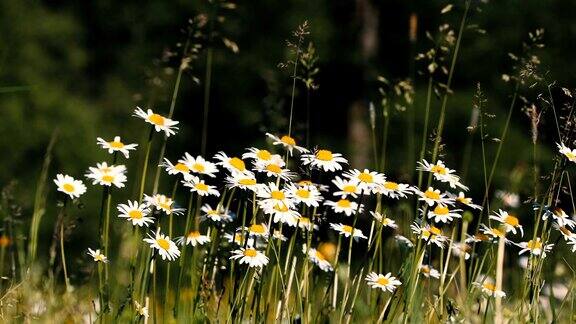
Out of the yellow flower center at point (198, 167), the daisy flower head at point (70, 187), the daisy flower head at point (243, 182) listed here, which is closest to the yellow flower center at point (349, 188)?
the daisy flower head at point (243, 182)

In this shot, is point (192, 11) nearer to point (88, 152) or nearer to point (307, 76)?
point (88, 152)

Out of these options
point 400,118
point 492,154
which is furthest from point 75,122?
point 492,154

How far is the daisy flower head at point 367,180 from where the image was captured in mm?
2045

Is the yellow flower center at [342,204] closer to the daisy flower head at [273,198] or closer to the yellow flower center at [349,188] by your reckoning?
the yellow flower center at [349,188]

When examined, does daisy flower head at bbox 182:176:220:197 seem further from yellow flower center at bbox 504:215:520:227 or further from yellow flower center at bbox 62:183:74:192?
A: yellow flower center at bbox 504:215:520:227

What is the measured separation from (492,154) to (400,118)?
1.54m

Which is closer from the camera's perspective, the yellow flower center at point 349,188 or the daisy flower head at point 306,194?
the daisy flower head at point 306,194

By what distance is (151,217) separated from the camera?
2.14 metres

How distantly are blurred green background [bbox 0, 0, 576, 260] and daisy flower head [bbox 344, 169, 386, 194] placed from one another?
32.4ft

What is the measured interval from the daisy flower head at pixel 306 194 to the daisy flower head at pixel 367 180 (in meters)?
0.09

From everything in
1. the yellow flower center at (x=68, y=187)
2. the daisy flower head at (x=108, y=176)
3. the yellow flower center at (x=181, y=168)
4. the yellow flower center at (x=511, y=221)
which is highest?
the yellow flower center at (x=181, y=168)

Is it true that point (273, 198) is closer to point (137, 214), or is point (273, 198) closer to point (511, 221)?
point (137, 214)

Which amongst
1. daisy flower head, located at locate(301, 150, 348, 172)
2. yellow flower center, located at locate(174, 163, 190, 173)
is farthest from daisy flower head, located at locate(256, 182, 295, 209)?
yellow flower center, located at locate(174, 163, 190, 173)

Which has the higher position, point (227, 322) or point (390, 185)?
point (390, 185)
